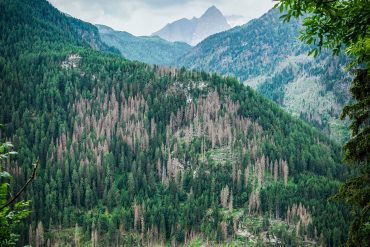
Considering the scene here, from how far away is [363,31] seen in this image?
41.4 ft

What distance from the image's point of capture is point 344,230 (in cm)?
19075

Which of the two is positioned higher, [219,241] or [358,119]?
[358,119]

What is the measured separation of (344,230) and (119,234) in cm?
11697

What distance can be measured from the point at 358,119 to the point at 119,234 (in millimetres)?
193385

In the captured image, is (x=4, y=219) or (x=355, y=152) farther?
(x=355, y=152)

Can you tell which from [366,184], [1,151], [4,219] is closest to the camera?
[1,151]

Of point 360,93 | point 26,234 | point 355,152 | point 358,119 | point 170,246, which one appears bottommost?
point 170,246

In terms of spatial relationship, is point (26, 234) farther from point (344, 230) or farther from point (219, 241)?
point (344, 230)

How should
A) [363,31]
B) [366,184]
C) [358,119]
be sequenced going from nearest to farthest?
[363,31] < [366,184] < [358,119]

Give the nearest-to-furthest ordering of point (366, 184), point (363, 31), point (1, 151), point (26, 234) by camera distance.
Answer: point (363, 31) < point (1, 151) < point (366, 184) < point (26, 234)

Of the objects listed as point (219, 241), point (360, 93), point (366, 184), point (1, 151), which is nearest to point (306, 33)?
point (360, 93)

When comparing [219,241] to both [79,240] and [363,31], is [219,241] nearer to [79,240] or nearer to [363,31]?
[79,240]

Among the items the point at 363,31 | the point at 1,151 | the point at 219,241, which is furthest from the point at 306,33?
the point at 219,241

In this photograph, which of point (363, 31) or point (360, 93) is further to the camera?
point (360, 93)
